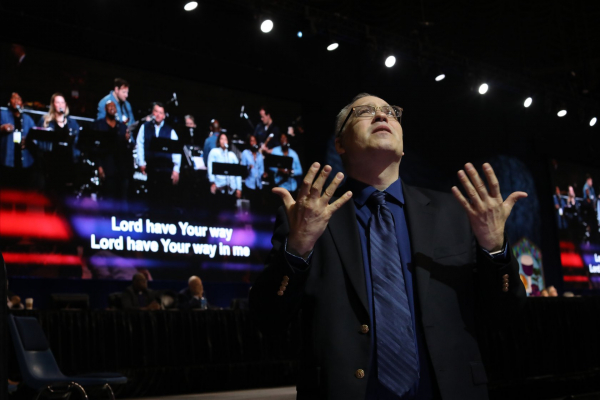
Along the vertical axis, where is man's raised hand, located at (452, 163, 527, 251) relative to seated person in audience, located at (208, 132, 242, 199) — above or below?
below

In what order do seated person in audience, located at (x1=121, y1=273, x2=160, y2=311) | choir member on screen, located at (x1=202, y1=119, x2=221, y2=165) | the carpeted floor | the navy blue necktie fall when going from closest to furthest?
the navy blue necktie
the carpeted floor
seated person in audience, located at (x1=121, y1=273, x2=160, y2=311)
choir member on screen, located at (x1=202, y1=119, x2=221, y2=165)

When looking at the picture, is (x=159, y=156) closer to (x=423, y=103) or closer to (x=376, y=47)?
(x=376, y=47)

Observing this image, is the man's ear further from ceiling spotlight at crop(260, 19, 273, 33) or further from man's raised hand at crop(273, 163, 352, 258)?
ceiling spotlight at crop(260, 19, 273, 33)

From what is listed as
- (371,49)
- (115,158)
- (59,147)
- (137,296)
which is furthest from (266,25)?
(137,296)

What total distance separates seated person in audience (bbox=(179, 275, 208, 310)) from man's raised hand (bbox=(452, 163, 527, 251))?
624 cm

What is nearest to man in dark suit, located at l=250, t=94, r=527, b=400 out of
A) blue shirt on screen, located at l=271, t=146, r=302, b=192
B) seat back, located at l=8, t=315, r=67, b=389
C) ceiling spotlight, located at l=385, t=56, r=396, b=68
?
seat back, located at l=8, t=315, r=67, b=389

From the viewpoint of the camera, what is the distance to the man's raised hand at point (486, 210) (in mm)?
1448

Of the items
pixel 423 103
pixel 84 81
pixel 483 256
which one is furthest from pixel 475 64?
pixel 483 256

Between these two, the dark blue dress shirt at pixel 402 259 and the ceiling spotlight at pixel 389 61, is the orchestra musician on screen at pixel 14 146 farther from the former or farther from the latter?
the dark blue dress shirt at pixel 402 259

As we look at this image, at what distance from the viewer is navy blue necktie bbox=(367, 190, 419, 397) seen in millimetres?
1417

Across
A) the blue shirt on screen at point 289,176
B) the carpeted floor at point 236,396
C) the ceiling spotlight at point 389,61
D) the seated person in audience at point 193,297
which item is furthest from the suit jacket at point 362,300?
the ceiling spotlight at point 389,61

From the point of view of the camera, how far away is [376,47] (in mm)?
10133

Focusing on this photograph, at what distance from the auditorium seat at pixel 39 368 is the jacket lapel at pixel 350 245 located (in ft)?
9.30

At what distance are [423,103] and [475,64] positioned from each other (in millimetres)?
1352
